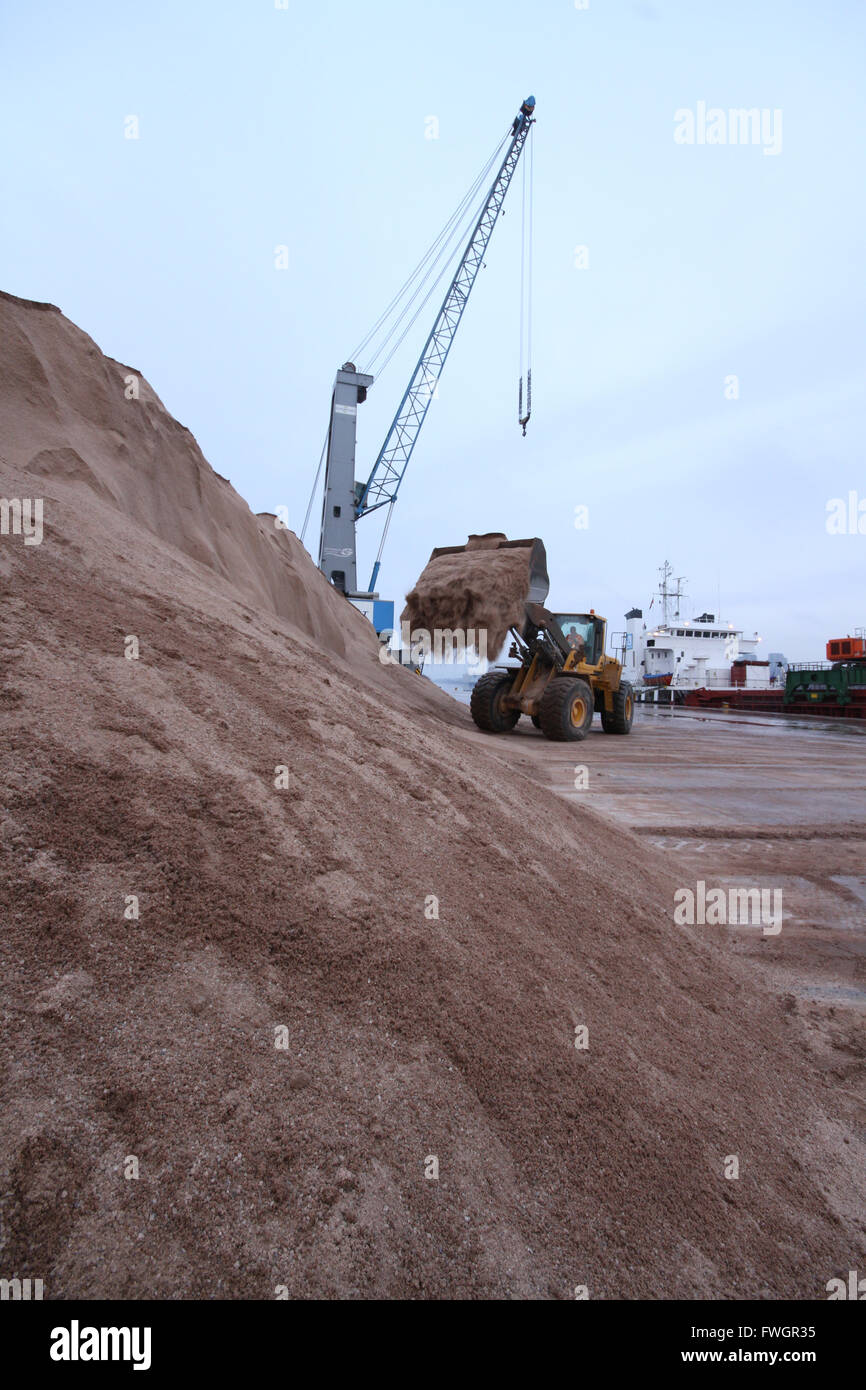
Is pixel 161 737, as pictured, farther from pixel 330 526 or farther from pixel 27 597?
pixel 330 526

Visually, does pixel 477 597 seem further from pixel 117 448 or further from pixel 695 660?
pixel 695 660

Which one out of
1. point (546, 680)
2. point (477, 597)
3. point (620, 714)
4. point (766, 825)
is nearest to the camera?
point (766, 825)

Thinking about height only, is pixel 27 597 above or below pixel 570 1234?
above

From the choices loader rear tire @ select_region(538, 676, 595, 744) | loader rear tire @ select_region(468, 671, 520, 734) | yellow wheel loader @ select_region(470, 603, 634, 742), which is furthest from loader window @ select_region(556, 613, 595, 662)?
loader rear tire @ select_region(468, 671, 520, 734)

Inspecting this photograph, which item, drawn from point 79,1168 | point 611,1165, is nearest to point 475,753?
point 611,1165

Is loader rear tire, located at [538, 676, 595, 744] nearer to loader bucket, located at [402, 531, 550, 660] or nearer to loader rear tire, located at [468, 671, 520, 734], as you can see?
loader rear tire, located at [468, 671, 520, 734]

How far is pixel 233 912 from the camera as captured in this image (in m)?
2.13

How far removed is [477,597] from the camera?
11.1 metres

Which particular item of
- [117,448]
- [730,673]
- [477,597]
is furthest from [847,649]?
[117,448]

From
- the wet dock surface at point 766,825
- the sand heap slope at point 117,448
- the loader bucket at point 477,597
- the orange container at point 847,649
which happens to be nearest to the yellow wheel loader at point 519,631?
the loader bucket at point 477,597

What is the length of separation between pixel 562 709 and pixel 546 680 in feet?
3.55

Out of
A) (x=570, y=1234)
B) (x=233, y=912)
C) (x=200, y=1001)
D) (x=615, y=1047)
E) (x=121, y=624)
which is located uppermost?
(x=121, y=624)

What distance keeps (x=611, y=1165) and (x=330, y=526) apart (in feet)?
83.6

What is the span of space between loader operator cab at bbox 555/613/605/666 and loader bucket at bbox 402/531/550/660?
2432mm
